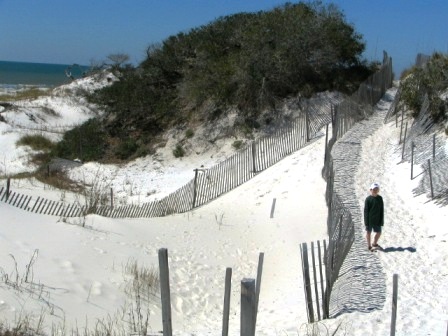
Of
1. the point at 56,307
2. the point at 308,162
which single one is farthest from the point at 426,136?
the point at 56,307

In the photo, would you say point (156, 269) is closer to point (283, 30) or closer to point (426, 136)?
point (426, 136)

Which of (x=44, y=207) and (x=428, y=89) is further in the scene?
(x=428, y=89)

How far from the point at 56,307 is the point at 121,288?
1525mm

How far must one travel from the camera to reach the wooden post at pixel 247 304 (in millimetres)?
5059

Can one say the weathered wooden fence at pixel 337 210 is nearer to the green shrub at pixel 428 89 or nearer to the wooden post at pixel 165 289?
the green shrub at pixel 428 89

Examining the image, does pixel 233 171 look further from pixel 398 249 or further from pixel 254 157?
pixel 398 249

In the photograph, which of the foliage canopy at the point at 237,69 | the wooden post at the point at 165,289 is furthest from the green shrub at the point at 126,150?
the wooden post at the point at 165,289

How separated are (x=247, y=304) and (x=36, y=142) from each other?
1197 inches

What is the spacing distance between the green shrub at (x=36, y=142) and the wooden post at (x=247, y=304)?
1156 inches

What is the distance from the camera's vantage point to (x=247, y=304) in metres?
5.12

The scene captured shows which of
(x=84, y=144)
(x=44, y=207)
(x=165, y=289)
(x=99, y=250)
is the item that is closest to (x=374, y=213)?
(x=99, y=250)

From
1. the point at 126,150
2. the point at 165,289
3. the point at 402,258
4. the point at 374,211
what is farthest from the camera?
the point at 126,150

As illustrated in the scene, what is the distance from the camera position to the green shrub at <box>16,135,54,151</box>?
33.1 meters

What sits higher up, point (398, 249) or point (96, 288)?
point (398, 249)
